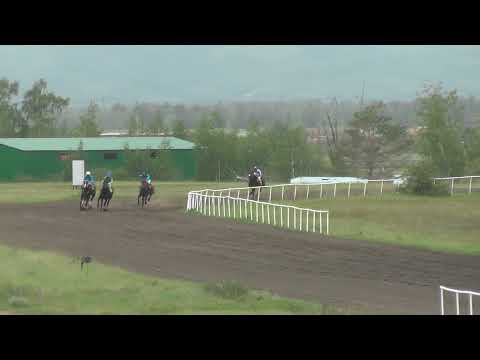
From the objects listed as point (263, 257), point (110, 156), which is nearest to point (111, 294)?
point (263, 257)

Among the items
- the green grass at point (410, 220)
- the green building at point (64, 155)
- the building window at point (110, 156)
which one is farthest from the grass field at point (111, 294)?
the building window at point (110, 156)

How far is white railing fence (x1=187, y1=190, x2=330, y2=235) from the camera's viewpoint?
26323mm

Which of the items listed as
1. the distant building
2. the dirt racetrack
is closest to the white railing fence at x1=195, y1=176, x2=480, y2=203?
the dirt racetrack

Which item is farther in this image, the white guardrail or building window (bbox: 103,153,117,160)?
building window (bbox: 103,153,117,160)

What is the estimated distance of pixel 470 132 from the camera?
6381cm

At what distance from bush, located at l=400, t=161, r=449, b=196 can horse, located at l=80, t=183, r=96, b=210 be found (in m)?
13.9

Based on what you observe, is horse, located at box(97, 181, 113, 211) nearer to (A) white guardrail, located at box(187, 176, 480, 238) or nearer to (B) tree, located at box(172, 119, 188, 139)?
(A) white guardrail, located at box(187, 176, 480, 238)

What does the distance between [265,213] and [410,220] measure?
4.85 meters

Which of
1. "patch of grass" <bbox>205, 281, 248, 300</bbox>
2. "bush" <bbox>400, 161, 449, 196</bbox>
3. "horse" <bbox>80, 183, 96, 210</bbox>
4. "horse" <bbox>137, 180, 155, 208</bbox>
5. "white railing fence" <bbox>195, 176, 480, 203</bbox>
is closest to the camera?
"patch of grass" <bbox>205, 281, 248, 300</bbox>

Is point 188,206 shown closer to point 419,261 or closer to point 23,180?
point 419,261

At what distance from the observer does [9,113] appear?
85.9m

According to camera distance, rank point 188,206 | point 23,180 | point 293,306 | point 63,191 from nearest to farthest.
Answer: point 293,306, point 188,206, point 63,191, point 23,180
